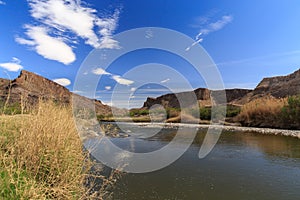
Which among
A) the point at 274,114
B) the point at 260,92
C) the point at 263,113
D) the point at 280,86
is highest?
the point at 280,86

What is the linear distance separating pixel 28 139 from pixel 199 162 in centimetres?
678

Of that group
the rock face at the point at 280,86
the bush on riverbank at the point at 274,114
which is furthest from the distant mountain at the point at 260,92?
the bush on riverbank at the point at 274,114

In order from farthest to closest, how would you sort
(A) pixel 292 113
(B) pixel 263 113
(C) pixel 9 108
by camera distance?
(B) pixel 263 113 → (A) pixel 292 113 → (C) pixel 9 108

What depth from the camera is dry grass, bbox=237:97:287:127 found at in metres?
21.5

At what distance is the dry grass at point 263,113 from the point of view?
21.5 metres

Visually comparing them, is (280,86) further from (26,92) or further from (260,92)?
(26,92)

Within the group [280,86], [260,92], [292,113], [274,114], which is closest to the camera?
[292,113]

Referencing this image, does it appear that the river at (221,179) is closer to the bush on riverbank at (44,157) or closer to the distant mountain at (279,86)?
the bush on riverbank at (44,157)

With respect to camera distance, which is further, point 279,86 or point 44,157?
point 279,86

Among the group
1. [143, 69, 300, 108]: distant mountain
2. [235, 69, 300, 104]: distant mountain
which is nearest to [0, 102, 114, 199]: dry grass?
[143, 69, 300, 108]: distant mountain

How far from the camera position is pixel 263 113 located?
22.7 meters

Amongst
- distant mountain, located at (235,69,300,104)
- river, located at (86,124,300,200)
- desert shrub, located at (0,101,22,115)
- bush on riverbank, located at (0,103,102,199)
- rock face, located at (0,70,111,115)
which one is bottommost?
river, located at (86,124,300,200)

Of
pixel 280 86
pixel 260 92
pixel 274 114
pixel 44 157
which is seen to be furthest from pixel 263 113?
pixel 260 92

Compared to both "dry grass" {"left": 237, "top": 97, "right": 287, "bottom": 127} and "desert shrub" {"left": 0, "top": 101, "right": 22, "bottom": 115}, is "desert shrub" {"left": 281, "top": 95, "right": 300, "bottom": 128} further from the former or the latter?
"desert shrub" {"left": 0, "top": 101, "right": 22, "bottom": 115}
